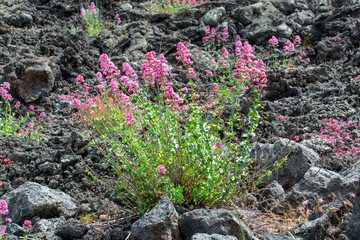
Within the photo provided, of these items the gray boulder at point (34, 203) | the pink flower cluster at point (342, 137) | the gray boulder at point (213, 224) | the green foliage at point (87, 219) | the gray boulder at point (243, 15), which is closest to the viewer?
the gray boulder at point (213, 224)

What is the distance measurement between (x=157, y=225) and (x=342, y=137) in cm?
405

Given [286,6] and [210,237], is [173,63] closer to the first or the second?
[286,6]

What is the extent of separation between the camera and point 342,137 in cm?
585

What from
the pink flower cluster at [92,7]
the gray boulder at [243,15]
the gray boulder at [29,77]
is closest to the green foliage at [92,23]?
the pink flower cluster at [92,7]

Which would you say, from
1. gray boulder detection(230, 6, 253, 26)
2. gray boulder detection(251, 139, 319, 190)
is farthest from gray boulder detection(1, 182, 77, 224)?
gray boulder detection(230, 6, 253, 26)

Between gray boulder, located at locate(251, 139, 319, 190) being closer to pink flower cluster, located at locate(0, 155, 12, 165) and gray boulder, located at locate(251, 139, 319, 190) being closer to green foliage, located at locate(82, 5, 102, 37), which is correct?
pink flower cluster, located at locate(0, 155, 12, 165)

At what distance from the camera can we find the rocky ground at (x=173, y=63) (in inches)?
130

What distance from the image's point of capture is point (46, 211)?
4.12 metres

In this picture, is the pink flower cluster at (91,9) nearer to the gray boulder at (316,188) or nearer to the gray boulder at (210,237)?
the gray boulder at (316,188)

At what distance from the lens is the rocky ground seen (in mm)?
3314

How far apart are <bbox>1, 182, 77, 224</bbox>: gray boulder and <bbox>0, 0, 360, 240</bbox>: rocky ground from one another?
0.01 metres

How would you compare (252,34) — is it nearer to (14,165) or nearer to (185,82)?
(185,82)

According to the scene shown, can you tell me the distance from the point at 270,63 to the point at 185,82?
249cm

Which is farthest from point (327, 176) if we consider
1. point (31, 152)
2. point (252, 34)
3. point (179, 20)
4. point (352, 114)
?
point (179, 20)
